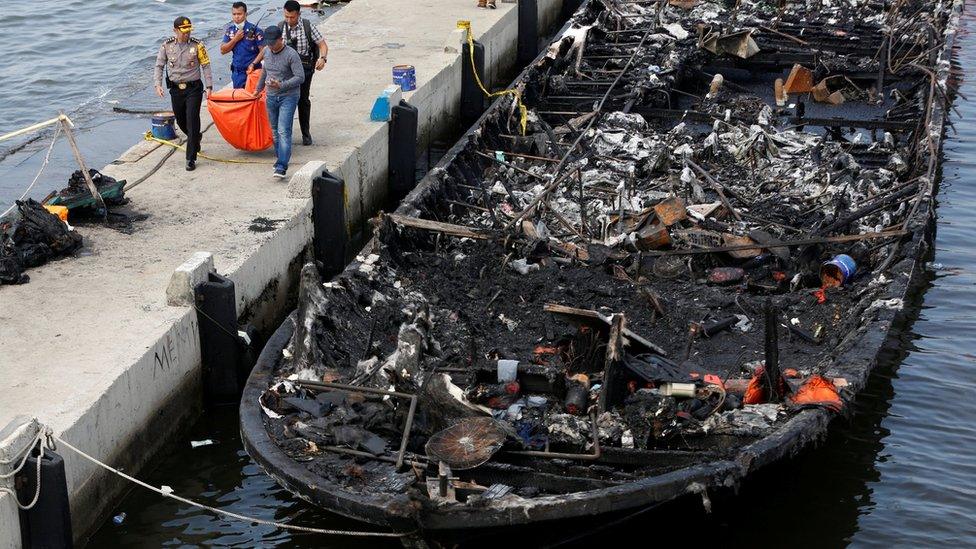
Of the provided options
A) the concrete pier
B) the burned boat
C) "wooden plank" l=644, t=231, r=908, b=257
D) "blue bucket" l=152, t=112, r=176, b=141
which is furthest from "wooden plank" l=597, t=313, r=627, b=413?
"blue bucket" l=152, t=112, r=176, b=141

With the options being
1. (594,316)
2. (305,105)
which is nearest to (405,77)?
(305,105)

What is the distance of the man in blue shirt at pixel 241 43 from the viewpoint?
15703 mm

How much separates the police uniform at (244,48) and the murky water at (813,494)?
5.79m

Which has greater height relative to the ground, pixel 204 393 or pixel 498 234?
pixel 498 234

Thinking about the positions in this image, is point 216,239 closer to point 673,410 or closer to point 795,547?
point 673,410

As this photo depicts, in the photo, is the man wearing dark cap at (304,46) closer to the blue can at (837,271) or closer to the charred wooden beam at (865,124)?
the blue can at (837,271)

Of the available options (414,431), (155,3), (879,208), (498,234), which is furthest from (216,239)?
(155,3)

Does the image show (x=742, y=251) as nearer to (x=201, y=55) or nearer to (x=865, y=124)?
(x=865, y=124)

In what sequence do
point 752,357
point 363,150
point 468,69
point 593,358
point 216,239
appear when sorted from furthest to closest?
point 468,69 → point 363,150 → point 216,239 → point 752,357 → point 593,358

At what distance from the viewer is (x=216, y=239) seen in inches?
508

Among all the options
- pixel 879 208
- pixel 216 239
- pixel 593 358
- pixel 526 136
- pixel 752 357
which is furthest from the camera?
pixel 526 136

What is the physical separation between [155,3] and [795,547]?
26353 mm

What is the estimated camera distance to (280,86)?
1418 cm

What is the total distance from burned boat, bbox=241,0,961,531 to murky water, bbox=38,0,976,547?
573mm
